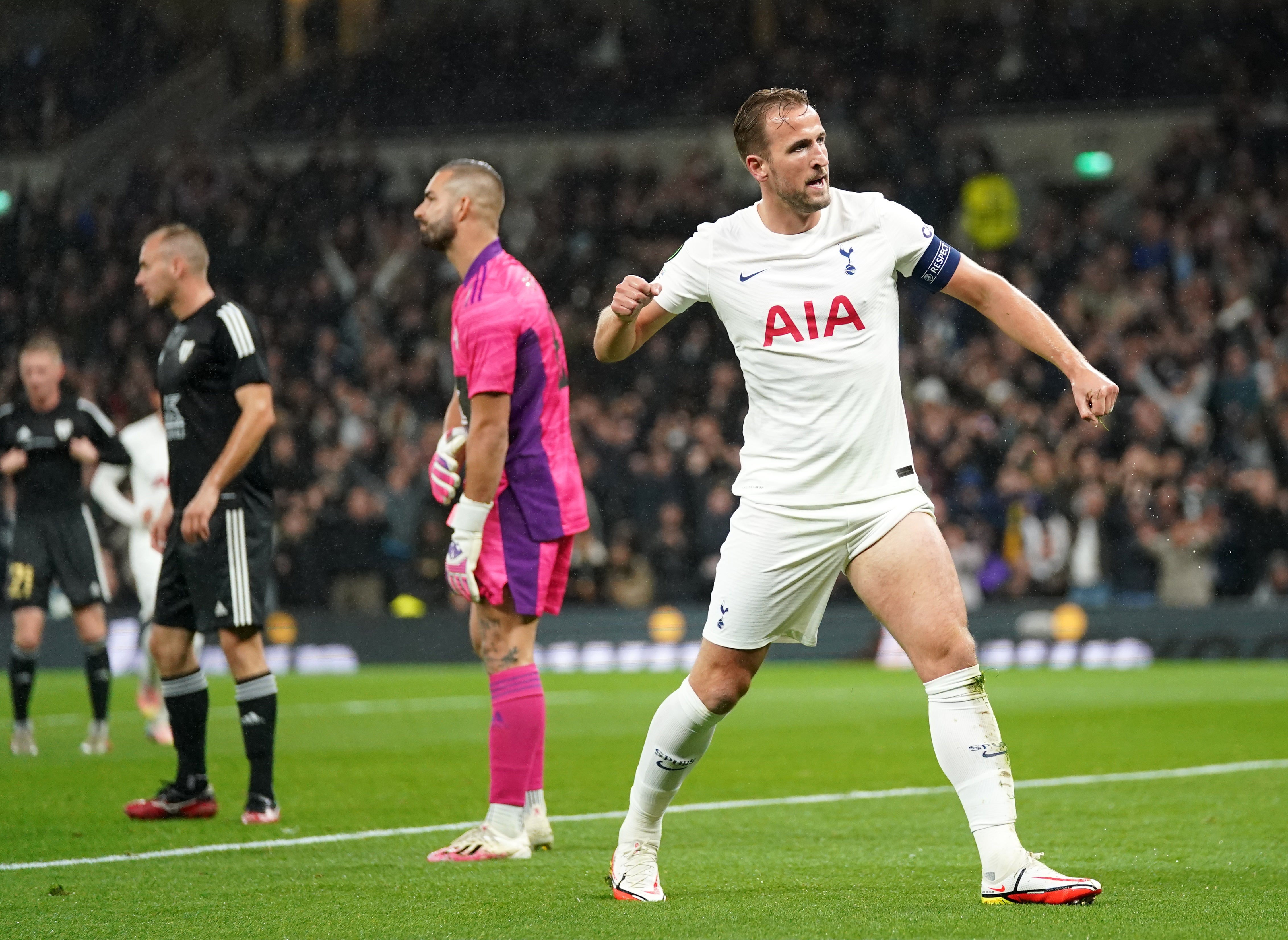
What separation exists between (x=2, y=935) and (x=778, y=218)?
3.06 meters

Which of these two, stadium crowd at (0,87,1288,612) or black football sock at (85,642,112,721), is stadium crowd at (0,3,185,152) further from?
black football sock at (85,642,112,721)

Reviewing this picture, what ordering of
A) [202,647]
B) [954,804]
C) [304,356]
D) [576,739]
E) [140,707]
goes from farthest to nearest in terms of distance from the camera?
[304,356] < [202,647] < [140,707] < [576,739] < [954,804]

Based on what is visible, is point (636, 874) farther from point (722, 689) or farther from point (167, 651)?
point (167, 651)

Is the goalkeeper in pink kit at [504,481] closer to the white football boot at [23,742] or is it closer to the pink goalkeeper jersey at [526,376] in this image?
the pink goalkeeper jersey at [526,376]

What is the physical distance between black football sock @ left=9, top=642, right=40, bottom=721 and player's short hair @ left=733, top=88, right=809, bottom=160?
7.31 metres

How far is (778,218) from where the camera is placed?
5.59 meters

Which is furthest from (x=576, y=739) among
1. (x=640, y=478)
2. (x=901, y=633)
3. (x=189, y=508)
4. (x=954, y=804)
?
(x=640, y=478)

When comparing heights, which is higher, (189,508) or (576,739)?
(189,508)

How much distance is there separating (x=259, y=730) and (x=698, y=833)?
1908mm

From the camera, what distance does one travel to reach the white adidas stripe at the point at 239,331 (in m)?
7.73

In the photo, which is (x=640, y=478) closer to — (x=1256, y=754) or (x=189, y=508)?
(x=1256, y=754)

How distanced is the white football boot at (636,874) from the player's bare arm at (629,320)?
1.52m

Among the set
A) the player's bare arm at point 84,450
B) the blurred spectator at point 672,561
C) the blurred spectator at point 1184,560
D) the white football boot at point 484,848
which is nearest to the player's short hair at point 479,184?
the white football boot at point 484,848

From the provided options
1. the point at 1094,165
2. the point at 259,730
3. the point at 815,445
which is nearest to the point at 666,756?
the point at 815,445
